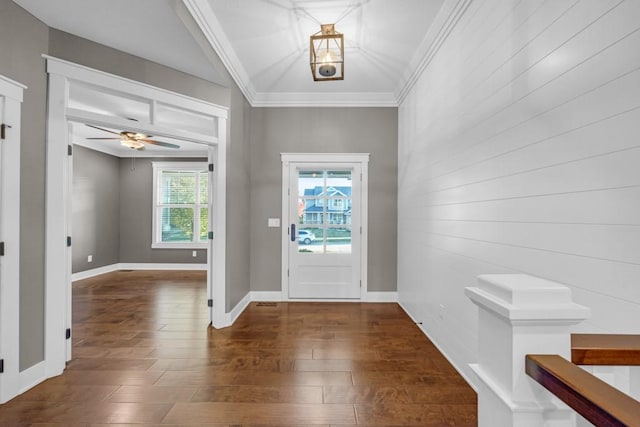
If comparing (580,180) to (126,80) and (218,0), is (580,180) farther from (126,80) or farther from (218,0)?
(126,80)

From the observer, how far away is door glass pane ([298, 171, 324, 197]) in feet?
15.1

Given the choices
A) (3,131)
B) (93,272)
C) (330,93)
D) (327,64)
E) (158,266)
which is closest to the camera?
(3,131)

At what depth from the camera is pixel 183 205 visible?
7414 mm

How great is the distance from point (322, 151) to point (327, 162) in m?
0.17

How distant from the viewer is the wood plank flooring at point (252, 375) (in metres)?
1.98

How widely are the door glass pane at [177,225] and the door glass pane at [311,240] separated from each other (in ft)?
12.9

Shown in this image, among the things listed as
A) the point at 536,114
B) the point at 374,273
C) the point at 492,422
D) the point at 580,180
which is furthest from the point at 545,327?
the point at 374,273

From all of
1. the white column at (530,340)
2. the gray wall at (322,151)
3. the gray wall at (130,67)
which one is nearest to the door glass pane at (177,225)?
the gray wall at (322,151)

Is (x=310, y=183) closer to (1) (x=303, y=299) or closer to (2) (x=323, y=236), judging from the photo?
(2) (x=323, y=236)

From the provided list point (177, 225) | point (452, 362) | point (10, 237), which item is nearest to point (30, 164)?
point (10, 237)

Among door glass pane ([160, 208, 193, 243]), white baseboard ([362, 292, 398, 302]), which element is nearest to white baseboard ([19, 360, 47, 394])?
white baseboard ([362, 292, 398, 302])

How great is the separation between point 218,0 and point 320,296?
361 cm

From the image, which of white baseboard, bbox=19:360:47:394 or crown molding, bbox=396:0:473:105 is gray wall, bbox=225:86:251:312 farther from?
crown molding, bbox=396:0:473:105

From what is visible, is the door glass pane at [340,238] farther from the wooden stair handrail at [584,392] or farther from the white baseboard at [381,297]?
the wooden stair handrail at [584,392]
